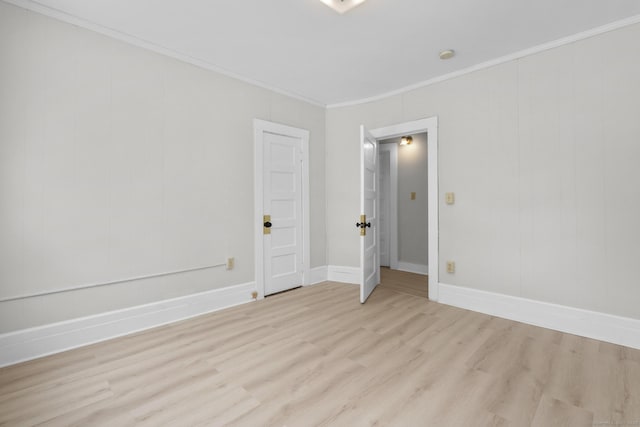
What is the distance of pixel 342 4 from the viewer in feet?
7.48

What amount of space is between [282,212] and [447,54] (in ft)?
8.51

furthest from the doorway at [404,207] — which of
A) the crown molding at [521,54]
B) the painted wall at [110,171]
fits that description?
the painted wall at [110,171]

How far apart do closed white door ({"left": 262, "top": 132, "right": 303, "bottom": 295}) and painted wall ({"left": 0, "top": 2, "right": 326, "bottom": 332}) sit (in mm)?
269

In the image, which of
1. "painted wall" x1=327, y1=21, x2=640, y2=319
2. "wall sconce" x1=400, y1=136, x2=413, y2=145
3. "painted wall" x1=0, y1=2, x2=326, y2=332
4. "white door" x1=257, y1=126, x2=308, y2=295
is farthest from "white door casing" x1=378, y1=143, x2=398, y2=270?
"painted wall" x1=0, y1=2, x2=326, y2=332

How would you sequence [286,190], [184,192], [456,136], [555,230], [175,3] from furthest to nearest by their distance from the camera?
[286,190] < [456,136] < [184,192] < [555,230] < [175,3]

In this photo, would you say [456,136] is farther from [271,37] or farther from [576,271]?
[271,37]

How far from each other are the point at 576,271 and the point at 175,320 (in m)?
3.83

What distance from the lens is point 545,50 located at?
9.39 feet

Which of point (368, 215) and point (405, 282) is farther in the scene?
point (405, 282)

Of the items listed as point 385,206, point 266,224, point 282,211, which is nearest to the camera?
point 266,224

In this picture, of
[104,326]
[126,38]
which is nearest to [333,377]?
[104,326]

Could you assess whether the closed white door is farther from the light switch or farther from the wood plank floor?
the light switch

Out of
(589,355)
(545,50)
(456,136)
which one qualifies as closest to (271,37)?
(456,136)

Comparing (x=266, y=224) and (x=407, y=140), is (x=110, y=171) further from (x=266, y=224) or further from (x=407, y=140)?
(x=407, y=140)
